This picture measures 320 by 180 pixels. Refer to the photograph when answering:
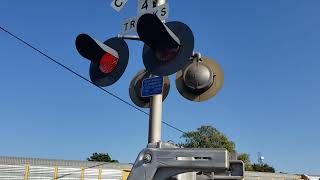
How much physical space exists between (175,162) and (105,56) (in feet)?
9.83

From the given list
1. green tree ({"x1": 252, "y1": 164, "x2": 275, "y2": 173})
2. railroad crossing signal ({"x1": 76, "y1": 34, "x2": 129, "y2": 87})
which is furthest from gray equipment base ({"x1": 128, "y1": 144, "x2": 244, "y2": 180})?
green tree ({"x1": 252, "y1": 164, "x2": 275, "y2": 173})

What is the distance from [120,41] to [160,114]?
42.6 inches

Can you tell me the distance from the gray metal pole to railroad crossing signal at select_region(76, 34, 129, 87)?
62cm

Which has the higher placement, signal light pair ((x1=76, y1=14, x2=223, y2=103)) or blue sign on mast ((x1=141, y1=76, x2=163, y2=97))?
signal light pair ((x1=76, y1=14, x2=223, y2=103))

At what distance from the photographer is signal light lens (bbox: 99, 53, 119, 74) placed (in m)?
5.63

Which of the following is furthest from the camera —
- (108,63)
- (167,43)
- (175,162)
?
(108,63)

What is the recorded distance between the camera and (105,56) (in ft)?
18.8

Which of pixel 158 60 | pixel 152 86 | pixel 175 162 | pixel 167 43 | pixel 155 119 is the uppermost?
pixel 167 43

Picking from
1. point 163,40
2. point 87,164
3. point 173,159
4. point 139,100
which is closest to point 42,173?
point 87,164

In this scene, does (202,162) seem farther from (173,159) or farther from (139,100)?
(139,100)

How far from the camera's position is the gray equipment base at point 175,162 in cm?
294

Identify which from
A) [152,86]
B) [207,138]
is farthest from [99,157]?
[152,86]

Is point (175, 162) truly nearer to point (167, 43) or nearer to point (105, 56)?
point (167, 43)

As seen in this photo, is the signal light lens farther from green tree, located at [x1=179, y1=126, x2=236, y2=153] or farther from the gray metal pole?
green tree, located at [x1=179, y1=126, x2=236, y2=153]
